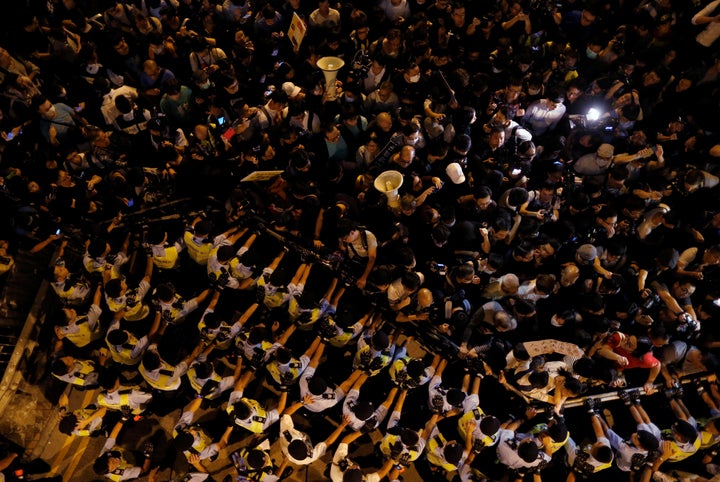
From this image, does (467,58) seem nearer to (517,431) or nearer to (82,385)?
(517,431)

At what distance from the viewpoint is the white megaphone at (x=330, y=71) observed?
681 cm

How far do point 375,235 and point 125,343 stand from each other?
3.43m

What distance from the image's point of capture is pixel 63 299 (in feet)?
18.9

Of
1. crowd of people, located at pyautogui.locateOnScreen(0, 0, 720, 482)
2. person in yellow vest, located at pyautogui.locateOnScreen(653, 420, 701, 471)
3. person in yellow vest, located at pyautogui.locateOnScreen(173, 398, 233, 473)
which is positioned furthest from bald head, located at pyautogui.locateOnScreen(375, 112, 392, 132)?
person in yellow vest, located at pyautogui.locateOnScreen(653, 420, 701, 471)

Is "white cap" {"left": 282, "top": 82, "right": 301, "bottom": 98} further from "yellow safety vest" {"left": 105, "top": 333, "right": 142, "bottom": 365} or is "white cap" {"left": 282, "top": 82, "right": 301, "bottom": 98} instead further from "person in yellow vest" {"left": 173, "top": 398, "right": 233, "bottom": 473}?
"person in yellow vest" {"left": 173, "top": 398, "right": 233, "bottom": 473}

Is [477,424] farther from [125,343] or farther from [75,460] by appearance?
[75,460]

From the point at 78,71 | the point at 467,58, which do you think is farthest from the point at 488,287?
the point at 78,71

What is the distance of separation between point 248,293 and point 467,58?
531cm

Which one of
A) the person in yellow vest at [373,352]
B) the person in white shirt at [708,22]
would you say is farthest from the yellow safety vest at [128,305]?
the person in white shirt at [708,22]

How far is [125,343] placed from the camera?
5422 mm

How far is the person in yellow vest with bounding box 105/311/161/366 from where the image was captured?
5.34m

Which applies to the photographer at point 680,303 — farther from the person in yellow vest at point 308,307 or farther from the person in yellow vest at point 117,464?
the person in yellow vest at point 117,464

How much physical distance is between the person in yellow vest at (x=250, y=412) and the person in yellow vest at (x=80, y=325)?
1998 mm

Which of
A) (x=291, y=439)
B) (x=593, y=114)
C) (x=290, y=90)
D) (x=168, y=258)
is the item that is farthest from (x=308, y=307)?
(x=593, y=114)
